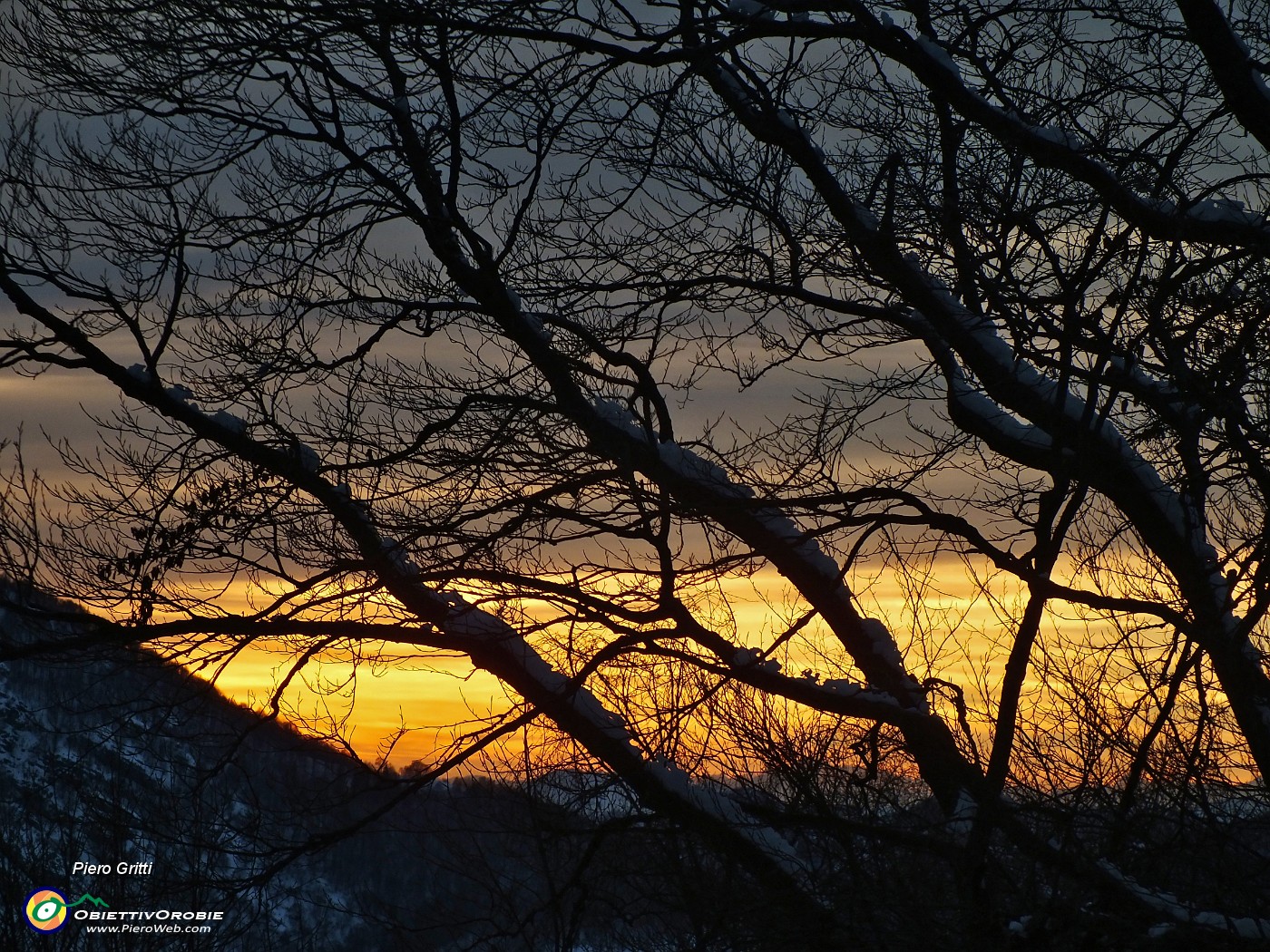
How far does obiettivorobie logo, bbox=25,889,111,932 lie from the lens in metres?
14.0

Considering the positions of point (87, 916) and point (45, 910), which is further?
point (87, 916)

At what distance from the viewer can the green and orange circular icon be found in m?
14.0

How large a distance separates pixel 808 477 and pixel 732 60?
9.86 ft

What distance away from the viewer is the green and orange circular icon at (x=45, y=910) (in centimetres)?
1402

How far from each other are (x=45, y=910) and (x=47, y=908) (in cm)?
6

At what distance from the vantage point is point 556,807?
8297 millimetres

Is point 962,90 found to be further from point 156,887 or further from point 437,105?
point 156,887

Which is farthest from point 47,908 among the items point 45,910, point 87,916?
point 87,916

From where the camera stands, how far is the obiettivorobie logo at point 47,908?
14023 millimetres

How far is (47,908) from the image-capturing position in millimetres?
14227

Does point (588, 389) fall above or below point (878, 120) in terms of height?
below

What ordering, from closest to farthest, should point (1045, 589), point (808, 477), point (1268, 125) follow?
point (1045, 589)
point (1268, 125)
point (808, 477)

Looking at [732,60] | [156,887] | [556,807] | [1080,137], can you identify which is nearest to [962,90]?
[1080,137]

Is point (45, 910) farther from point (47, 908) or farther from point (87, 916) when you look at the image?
point (87, 916)
